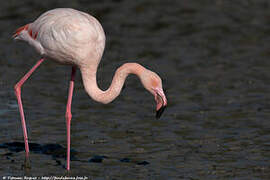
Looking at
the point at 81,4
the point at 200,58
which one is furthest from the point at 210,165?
the point at 81,4

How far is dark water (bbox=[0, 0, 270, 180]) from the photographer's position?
967cm

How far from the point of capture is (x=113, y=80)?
9055 millimetres

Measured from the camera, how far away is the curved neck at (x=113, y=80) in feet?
29.5

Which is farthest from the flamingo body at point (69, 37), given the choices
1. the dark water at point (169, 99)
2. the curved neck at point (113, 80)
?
the dark water at point (169, 99)

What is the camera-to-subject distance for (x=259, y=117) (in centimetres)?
1179

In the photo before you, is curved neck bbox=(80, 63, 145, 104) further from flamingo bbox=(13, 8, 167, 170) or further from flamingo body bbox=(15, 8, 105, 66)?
flamingo body bbox=(15, 8, 105, 66)

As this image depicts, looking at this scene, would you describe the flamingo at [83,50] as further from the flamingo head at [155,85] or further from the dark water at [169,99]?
the dark water at [169,99]

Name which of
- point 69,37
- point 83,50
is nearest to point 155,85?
point 83,50

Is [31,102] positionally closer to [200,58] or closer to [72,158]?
[72,158]

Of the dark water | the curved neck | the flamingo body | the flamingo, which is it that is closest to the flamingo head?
the flamingo

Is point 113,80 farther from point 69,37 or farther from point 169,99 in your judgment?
point 169,99

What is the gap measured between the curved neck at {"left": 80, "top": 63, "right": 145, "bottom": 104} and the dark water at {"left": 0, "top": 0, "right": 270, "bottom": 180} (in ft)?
3.56

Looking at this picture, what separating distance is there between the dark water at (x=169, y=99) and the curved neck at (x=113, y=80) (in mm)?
1086

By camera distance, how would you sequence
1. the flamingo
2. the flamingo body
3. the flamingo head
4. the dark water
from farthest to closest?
the dark water, the flamingo body, the flamingo, the flamingo head
